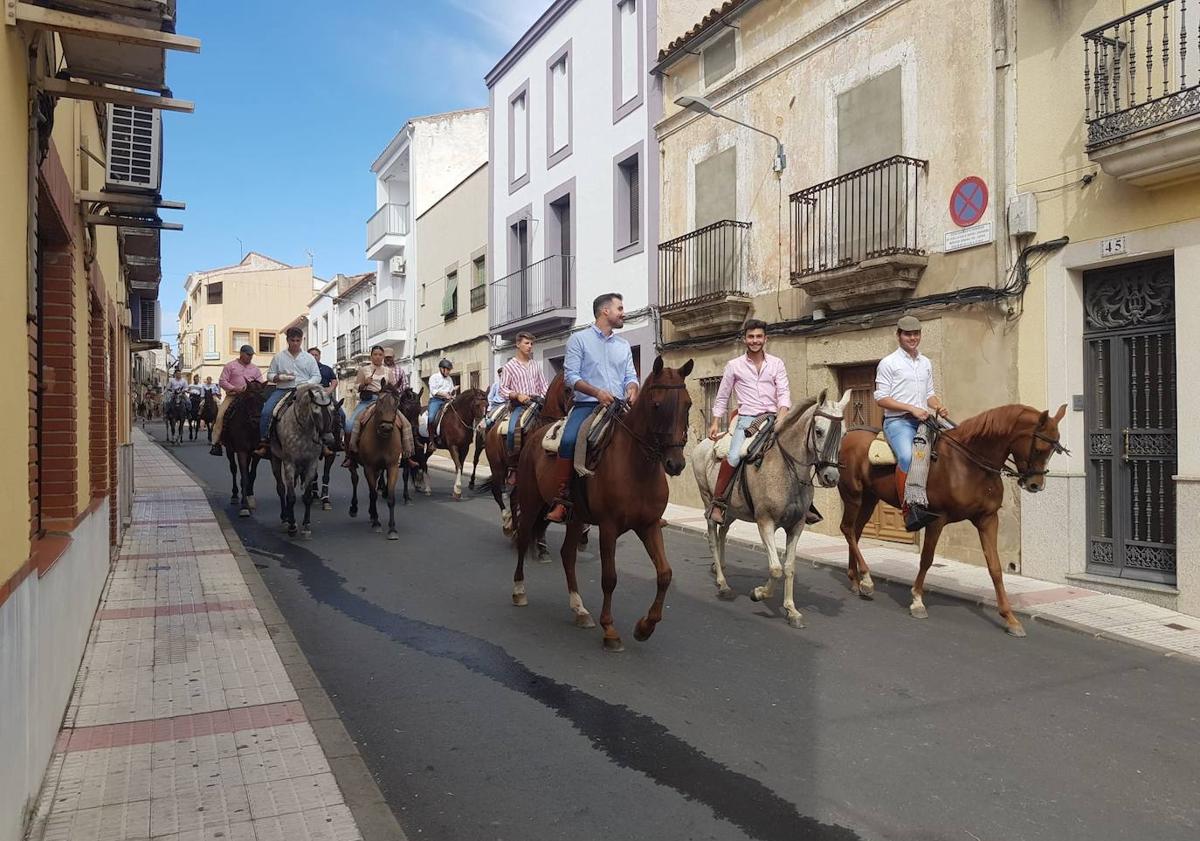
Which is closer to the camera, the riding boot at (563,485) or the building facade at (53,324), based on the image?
the building facade at (53,324)

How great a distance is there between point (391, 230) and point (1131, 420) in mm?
27022

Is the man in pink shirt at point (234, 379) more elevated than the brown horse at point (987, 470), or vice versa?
the man in pink shirt at point (234, 379)

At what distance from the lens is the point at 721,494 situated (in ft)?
25.3

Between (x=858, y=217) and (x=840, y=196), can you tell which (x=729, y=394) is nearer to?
(x=858, y=217)

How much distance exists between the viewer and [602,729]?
452 centimetres

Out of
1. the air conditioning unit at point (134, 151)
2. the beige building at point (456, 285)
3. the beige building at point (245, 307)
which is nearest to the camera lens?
the air conditioning unit at point (134, 151)

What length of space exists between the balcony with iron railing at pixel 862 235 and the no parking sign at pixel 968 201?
1.86 feet

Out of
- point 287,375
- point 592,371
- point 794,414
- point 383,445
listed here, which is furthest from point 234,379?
point 794,414

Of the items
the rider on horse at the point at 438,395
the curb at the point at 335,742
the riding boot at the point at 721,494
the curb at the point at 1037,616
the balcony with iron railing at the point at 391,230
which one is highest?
the balcony with iron railing at the point at 391,230

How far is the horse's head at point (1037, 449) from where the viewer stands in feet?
20.9

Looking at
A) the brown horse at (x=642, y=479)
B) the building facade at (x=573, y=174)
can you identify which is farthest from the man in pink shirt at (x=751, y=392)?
the building facade at (x=573, y=174)

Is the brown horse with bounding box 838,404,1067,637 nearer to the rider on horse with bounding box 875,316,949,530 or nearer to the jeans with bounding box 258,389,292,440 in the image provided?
the rider on horse with bounding box 875,316,949,530

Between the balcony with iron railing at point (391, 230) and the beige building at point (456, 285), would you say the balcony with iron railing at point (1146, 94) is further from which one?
the balcony with iron railing at point (391, 230)

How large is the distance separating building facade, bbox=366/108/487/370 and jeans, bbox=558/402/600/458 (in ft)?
78.8
